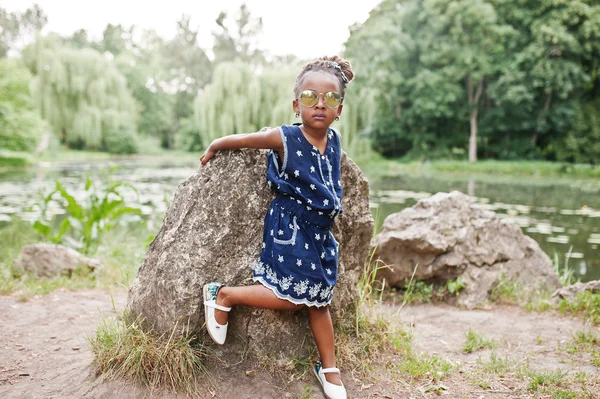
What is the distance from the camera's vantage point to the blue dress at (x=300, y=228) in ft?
7.84

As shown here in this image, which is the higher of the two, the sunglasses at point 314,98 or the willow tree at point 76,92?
the willow tree at point 76,92

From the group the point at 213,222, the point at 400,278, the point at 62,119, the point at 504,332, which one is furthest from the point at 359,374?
the point at 62,119

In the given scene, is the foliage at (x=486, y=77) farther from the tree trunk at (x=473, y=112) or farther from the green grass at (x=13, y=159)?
the green grass at (x=13, y=159)

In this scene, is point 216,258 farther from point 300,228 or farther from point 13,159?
point 13,159

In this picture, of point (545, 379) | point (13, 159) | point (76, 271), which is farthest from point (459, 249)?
point (13, 159)

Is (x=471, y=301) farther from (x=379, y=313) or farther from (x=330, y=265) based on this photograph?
(x=330, y=265)

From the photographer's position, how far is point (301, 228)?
2430mm

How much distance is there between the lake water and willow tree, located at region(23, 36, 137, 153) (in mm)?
7660

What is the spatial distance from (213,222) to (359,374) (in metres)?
1.26

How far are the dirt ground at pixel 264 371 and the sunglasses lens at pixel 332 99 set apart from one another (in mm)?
1502

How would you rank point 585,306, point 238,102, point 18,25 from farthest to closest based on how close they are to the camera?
point 18,25 < point 238,102 < point 585,306

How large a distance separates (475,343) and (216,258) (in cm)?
210

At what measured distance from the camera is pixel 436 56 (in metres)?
24.4

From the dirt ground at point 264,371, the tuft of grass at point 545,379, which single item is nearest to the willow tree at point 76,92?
the dirt ground at point 264,371
